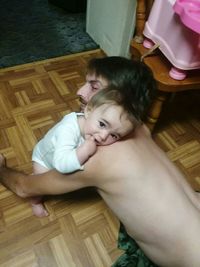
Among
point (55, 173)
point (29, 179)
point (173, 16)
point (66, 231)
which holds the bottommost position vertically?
point (66, 231)

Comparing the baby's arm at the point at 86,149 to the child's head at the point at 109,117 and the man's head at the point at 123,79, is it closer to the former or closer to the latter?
the child's head at the point at 109,117

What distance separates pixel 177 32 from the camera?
1040 mm

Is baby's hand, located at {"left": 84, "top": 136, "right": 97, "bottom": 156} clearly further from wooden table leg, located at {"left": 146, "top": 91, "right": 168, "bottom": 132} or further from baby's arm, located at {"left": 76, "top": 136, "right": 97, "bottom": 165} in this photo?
wooden table leg, located at {"left": 146, "top": 91, "right": 168, "bottom": 132}

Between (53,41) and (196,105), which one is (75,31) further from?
(196,105)

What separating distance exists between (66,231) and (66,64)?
105 centimetres

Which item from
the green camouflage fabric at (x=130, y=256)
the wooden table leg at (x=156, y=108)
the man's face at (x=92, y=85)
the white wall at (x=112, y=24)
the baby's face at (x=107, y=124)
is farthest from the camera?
the white wall at (x=112, y=24)

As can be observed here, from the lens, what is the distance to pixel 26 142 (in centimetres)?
131

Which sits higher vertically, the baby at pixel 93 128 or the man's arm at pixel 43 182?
the baby at pixel 93 128

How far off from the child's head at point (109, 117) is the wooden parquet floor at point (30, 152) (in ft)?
1.65

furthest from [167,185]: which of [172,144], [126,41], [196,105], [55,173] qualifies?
[126,41]

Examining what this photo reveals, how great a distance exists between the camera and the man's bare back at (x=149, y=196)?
0.69 m

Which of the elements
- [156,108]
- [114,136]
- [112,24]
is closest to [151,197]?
[114,136]

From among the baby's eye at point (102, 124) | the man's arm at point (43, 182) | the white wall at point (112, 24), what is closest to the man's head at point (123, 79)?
the baby's eye at point (102, 124)

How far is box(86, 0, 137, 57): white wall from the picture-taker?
1556mm
